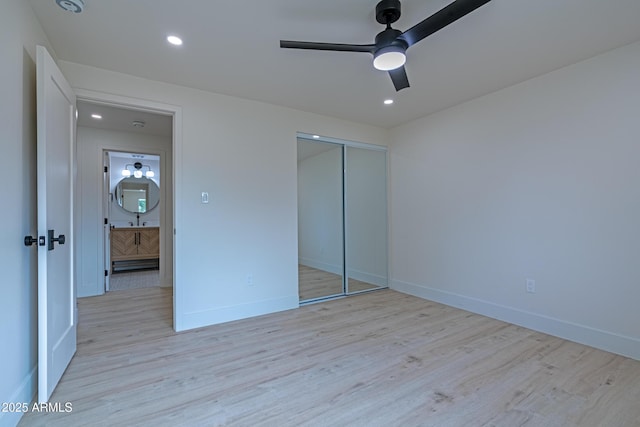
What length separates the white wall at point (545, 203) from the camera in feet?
8.00

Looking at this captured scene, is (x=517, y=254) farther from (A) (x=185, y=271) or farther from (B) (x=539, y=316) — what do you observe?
(A) (x=185, y=271)

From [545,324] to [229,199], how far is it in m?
3.51

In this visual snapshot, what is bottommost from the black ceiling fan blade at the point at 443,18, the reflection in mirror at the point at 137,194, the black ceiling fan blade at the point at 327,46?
the reflection in mirror at the point at 137,194

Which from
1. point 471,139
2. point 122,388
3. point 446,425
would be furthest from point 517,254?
point 122,388

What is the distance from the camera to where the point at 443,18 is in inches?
61.8

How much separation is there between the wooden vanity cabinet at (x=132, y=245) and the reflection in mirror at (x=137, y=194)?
0.76 meters

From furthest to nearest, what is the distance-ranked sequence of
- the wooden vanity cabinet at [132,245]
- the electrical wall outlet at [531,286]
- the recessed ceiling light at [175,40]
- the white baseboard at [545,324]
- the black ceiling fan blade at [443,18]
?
1. the wooden vanity cabinet at [132,245]
2. the electrical wall outlet at [531,286]
3. the white baseboard at [545,324]
4. the recessed ceiling light at [175,40]
5. the black ceiling fan blade at [443,18]

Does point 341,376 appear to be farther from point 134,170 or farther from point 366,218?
point 134,170

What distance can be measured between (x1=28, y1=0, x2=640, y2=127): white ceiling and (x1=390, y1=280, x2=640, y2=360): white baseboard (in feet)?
7.92

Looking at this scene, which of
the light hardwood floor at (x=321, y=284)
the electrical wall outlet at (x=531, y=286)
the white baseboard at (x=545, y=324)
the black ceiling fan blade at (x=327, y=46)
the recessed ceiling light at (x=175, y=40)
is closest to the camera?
the black ceiling fan blade at (x=327, y=46)

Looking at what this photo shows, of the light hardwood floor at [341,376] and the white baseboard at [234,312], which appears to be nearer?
the light hardwood floor at [341,376]

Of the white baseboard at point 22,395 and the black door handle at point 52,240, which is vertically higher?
the black door handle at point 52,240

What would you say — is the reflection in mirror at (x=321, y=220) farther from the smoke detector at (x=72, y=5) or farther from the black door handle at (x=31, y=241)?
the black door handle at (x=31, y=241)

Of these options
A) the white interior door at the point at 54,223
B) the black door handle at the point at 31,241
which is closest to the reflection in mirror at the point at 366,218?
the white interior door at the point at 54,223
